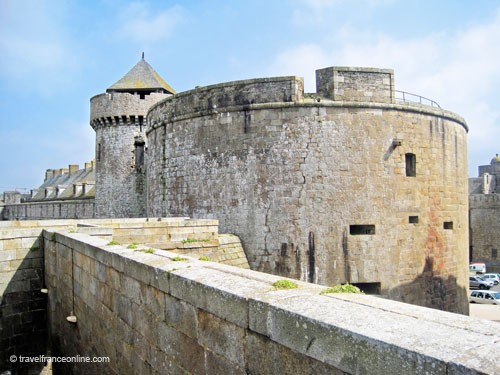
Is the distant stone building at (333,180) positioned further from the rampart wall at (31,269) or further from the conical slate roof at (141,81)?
the conical slate roof at (141,81)

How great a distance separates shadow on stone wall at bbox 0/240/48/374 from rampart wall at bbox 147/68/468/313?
5.06m

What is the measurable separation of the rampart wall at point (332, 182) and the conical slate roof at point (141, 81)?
14.4 meters

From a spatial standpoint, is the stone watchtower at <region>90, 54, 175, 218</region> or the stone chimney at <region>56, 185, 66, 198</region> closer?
the stone watchtower at <region>90, 54, 175, 218</region>

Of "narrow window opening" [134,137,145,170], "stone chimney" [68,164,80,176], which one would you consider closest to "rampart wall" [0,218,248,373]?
"narrow window opening" [134,137,145,170]

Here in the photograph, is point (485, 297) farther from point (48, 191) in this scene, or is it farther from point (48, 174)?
point (48, 174)

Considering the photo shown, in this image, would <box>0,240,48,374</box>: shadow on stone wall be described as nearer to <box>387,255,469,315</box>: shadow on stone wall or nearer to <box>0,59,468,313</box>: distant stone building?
<box>0,59,468,313</box>: distant stone building

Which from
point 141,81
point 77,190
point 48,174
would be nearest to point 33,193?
point 48,174

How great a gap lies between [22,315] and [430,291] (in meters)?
10.3

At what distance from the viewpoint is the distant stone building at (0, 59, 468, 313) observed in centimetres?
1126

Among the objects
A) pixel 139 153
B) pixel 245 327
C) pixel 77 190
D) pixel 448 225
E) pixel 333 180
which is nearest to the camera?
pixel 245 327

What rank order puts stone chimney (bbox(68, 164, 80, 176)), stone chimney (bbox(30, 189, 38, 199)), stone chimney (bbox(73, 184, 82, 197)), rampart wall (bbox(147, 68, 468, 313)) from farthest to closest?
stone chimney (bbox(30, 189, 38, 199)), stone chimney (bbox(68, 164, 80, 176)), stone chimney (bbox(73, 184, 82, 197)), rampart wall (bbox(147, 68, 468, 313))

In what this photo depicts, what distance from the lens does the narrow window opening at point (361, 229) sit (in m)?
11.4

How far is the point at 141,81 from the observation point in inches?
1030

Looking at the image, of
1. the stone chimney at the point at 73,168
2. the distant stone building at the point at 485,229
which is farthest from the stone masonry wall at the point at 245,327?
the stone chimney at the point at 73,168
